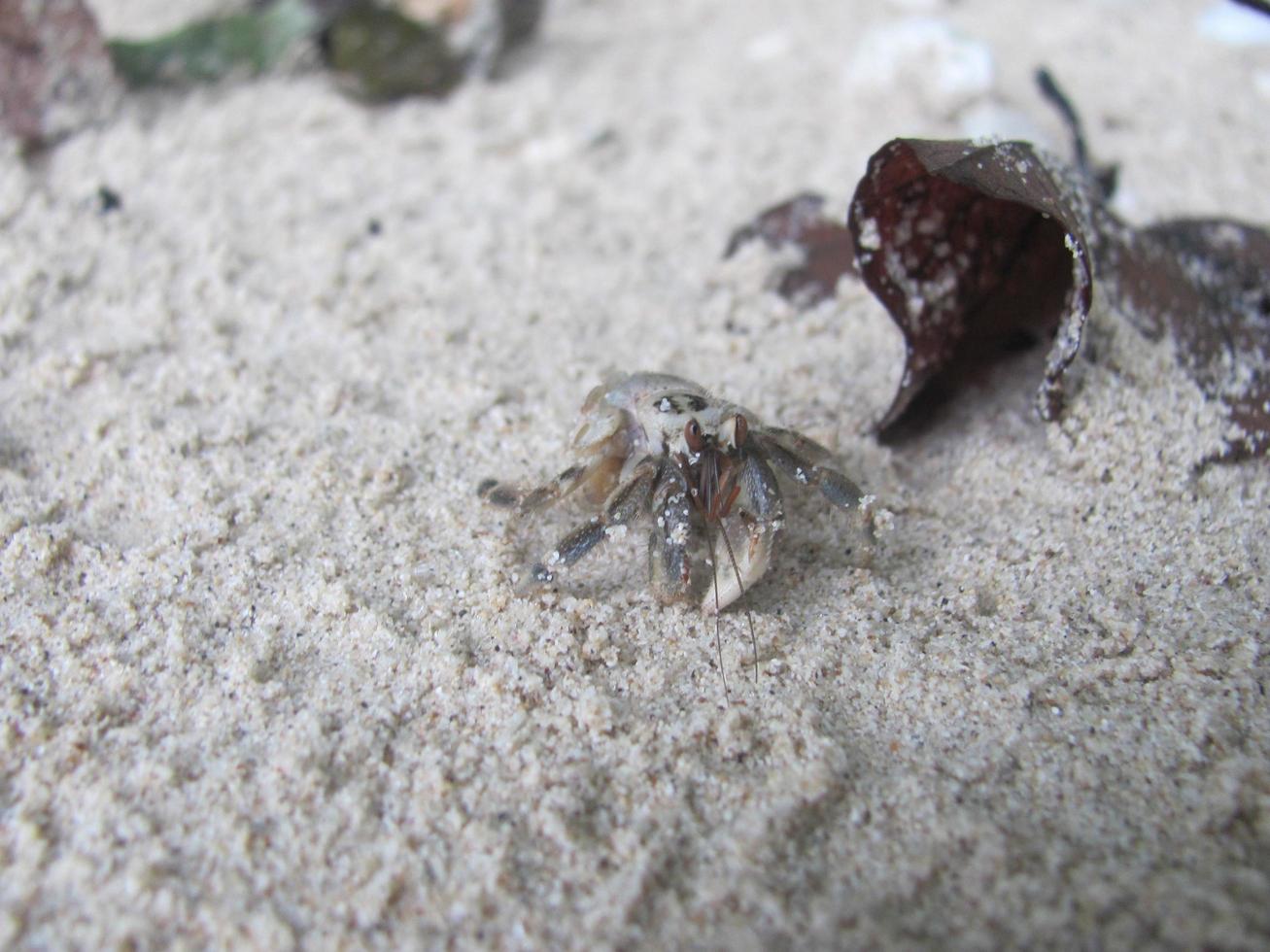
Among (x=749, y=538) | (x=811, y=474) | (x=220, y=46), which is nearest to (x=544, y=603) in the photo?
(x=749, y=538)

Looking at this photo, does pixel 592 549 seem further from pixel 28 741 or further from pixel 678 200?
pixel 678 200

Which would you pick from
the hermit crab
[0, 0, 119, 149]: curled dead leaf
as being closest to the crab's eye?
the hermit crab

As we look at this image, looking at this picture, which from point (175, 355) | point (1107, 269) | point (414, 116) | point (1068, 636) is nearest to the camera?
point (1068, 636)

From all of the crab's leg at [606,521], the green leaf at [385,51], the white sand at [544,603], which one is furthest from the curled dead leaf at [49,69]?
the crab's leg at [606,521]

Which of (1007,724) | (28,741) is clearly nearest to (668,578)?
(1007,724)

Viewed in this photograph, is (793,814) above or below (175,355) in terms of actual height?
below
